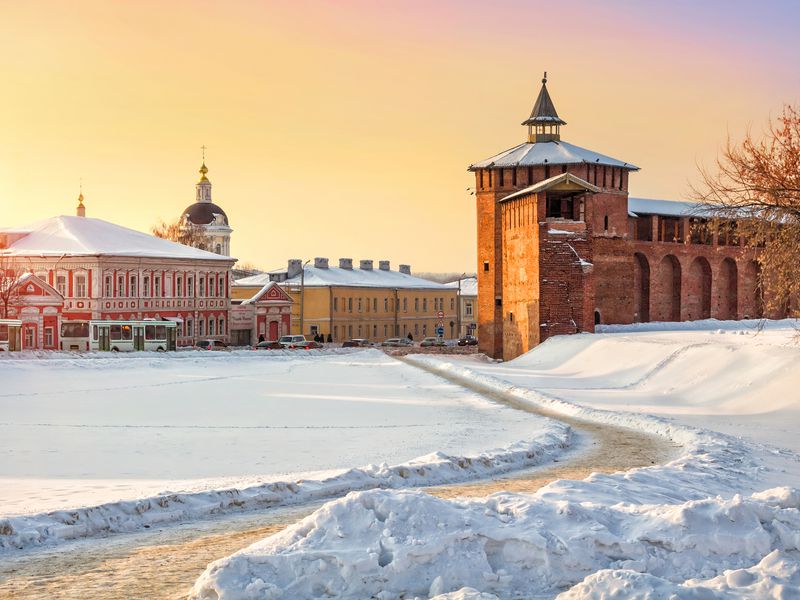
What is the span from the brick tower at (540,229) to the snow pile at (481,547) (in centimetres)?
3421

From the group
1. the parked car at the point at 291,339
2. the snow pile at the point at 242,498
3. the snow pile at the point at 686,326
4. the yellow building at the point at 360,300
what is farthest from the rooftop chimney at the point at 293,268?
the snow pile at the point at 242,498

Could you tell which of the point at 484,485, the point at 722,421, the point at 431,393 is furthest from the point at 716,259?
the point at 484,485

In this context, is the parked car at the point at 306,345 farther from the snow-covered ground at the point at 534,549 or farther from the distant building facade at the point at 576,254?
the snow-covered ground at the point at 534,549

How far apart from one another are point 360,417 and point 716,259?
Answer: 4310 cm

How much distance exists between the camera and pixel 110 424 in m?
19.6

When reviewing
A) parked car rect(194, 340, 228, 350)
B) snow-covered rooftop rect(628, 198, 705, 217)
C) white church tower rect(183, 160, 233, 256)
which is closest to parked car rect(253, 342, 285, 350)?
parked car rect(194, 340, 228, 350)

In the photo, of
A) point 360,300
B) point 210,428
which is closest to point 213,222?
point 360,300

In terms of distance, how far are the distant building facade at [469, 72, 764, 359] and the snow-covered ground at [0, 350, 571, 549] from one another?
11.8m

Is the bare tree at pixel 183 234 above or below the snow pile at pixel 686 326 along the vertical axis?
above

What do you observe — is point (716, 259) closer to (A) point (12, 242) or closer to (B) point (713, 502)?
(A) point (12, 242)

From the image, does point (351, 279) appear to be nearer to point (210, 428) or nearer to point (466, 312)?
point (466, 312)

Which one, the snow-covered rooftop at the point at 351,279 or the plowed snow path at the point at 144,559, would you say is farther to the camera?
the snow-covered rooftop at the point at 351,279

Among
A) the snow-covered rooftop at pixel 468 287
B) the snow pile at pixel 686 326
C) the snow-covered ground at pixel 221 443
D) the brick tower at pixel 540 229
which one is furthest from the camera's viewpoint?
the snow-covered rooftop at pixel 468 287

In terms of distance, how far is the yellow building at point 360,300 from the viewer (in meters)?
72.3
